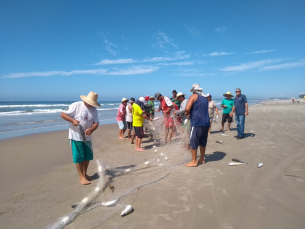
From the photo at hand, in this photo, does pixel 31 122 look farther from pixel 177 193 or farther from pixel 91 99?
pixel 177 193

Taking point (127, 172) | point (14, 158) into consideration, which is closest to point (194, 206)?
point (127, 172)

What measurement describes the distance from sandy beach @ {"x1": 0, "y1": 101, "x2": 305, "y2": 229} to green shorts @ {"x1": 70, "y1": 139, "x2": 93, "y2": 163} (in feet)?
1.80

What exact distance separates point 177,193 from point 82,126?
2.13m

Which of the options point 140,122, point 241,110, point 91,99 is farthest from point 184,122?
point 241,110

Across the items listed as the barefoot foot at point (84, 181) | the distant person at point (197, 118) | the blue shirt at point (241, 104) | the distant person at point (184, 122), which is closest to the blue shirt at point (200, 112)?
the distant person at point (197, 118)

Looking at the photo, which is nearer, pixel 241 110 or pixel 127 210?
pixel 127 210

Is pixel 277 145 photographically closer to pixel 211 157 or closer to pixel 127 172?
pixel 211 157

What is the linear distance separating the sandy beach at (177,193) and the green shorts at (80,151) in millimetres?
547

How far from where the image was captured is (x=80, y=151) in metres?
3.83

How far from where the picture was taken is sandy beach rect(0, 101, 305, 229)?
105 inches

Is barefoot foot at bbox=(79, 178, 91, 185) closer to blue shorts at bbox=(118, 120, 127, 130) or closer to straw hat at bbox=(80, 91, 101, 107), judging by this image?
straw hat at bbox=(80, 91, 101, 107)

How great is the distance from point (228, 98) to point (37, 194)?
8444 millimetres

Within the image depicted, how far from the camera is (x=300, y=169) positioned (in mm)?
4305

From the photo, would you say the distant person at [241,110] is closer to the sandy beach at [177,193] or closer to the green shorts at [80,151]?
the sandy beach at [177,193]
